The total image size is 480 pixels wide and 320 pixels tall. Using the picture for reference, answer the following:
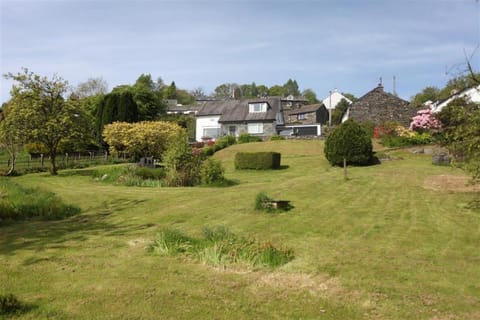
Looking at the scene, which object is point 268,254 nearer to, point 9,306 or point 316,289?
point 316,289

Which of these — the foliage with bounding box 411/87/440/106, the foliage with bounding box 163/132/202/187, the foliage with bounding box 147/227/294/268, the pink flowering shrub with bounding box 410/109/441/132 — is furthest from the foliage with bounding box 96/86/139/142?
the foliage with bounding box 411/87/440/106

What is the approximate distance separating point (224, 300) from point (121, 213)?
7302 millimetres

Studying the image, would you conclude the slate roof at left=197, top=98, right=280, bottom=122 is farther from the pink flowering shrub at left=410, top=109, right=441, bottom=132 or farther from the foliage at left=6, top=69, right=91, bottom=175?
the foliage at left=6, top=69, right=91, bottom=175

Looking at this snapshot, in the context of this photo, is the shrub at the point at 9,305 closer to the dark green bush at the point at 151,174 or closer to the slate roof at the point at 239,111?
the dark green bush at the point at 151,174

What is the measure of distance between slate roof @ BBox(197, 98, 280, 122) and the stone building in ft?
35.5

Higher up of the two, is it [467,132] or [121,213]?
[467,132]

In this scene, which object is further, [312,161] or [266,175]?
[312,161]

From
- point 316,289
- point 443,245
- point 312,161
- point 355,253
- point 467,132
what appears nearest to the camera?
point 316,289

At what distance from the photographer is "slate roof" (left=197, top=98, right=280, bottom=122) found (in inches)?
2076

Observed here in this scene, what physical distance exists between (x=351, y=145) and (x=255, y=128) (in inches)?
1267

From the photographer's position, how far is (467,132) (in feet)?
32.2

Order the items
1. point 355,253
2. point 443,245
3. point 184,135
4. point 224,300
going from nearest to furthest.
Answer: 1. point 224,300
2. point 355,253
3. point 443,245
4. point 184,135

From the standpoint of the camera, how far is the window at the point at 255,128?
173 feet

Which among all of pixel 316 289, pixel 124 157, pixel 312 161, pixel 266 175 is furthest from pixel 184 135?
pixel 124 157
